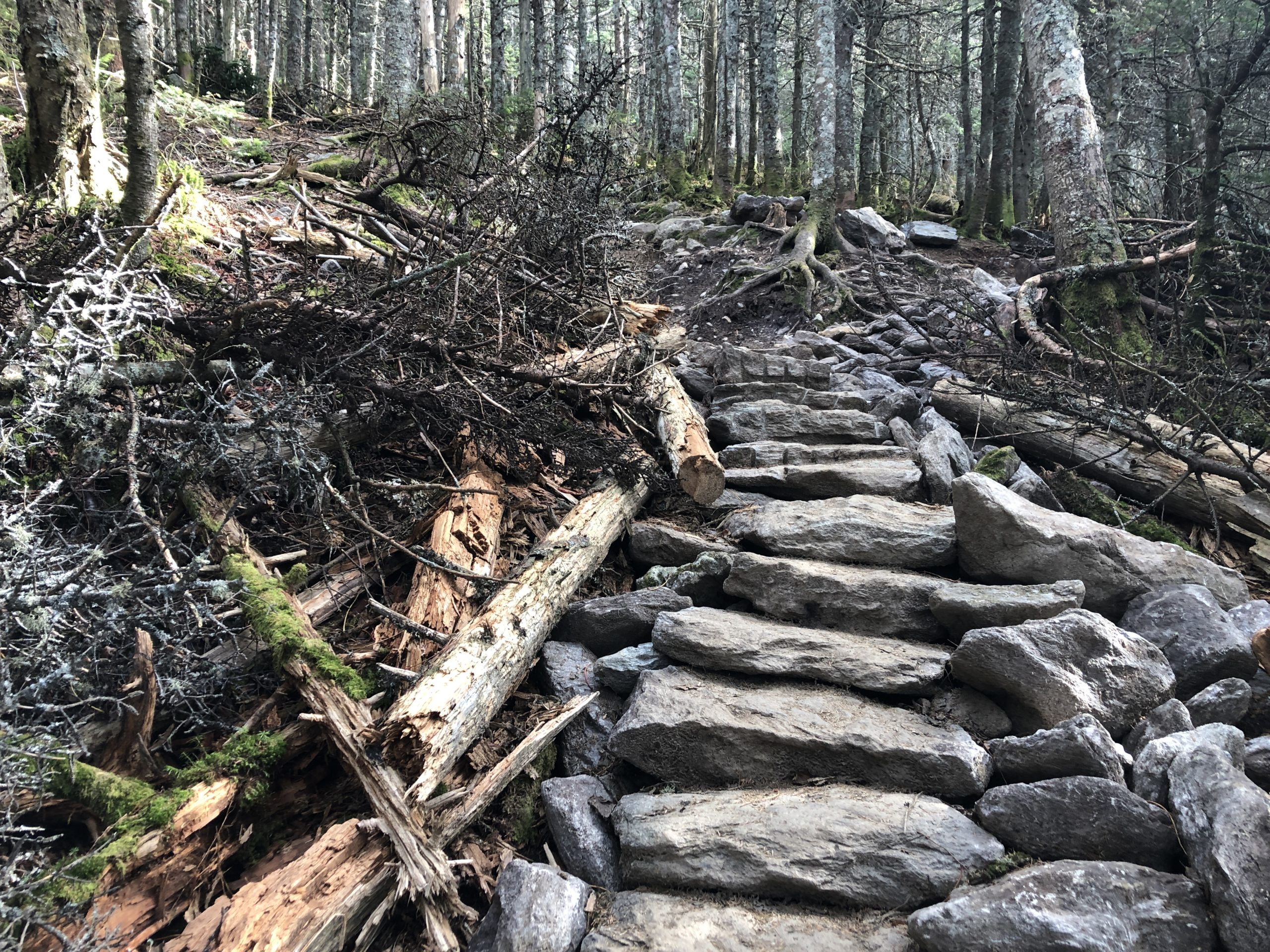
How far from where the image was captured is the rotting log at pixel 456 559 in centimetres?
352

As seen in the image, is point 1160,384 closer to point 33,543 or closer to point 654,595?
point 654,595

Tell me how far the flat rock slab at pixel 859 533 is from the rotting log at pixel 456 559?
155 cm

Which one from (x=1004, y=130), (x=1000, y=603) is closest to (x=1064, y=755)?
(x=1000, y=603)

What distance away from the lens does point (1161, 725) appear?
2783 millimetres

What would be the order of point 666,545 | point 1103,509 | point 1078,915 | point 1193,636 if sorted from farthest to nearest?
1. point 1103,509
2. point 666,545
3. point 1193,636
4. point 1078,915

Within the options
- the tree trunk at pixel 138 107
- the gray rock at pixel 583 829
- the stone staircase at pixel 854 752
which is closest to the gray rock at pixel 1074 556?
the stone staircase at pixel 854 752

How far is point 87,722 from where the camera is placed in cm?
281

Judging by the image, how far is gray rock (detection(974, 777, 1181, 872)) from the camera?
7.64 feet

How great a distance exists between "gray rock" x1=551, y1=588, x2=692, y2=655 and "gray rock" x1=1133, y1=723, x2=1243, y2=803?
2.06 meters

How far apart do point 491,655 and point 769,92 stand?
17.9 meters

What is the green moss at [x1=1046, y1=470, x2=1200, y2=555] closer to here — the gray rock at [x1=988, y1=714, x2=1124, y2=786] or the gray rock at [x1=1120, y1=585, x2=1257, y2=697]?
the gray rock at [x1=1120, y1=585, x2=1257, y2=697]

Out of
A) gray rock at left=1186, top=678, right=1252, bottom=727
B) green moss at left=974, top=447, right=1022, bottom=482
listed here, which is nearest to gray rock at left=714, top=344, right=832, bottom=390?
green moss at left=974, top=447, right=1022, bottom=482

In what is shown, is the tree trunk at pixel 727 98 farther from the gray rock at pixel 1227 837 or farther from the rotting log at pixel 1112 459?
the gray rock at pixel 1227 837

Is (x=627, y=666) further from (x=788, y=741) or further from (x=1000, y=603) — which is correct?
(x=1000, y=603)
